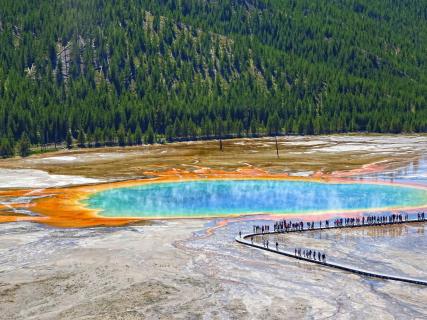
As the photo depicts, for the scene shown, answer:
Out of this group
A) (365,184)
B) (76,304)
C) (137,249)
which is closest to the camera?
(76,304)

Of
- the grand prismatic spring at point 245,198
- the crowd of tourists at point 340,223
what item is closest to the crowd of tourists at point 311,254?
the crowd of tourists at point 340,223

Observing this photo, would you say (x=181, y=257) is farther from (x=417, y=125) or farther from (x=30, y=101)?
(x=417, y=125)

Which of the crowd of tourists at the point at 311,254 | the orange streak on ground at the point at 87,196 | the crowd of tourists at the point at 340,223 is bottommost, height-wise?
the crowd of tourists at the point at 311,254

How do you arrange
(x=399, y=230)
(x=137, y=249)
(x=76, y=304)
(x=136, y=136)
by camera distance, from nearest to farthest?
(x=76, y=304), (x=137, y=249), (x=399, y=230), (x=136, y=136)

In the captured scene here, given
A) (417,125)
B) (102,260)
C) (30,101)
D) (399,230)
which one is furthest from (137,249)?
(417,125)

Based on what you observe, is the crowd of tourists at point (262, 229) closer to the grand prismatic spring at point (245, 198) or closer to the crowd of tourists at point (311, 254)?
the crowd of tourists at point (311, 254)

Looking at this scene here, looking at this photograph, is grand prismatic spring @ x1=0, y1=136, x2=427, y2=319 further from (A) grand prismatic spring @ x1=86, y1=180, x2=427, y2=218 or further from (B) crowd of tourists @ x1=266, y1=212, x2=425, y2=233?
(B) crowd of tourists @ x1=266, y1=212, x2=425, y2=233

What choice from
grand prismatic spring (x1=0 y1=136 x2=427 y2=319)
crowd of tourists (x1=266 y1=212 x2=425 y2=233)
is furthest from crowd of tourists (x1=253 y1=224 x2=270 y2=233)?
grand prismatic spring (x1=0 y1=136 x2=427 y2=319)
